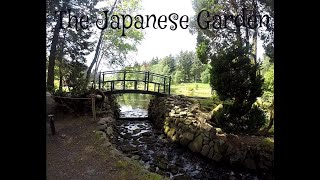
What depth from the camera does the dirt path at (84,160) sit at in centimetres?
411

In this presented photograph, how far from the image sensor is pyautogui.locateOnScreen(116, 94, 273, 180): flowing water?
5.44m

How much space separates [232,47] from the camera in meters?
6.38

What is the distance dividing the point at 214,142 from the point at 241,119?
40.5 inches

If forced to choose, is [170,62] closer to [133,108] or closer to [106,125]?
[133,108]

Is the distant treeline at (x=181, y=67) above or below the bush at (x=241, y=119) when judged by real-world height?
above

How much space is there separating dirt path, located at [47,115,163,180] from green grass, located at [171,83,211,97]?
7.29 metres

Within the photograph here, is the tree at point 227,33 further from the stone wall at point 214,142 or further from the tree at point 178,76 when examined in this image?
the tree at point 178,76

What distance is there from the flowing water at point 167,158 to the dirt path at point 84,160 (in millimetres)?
1005

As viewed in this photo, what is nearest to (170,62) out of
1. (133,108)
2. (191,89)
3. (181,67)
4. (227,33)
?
(181,67)

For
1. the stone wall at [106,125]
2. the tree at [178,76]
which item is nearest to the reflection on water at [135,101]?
the tree at [178,76]

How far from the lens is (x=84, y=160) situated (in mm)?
4703
